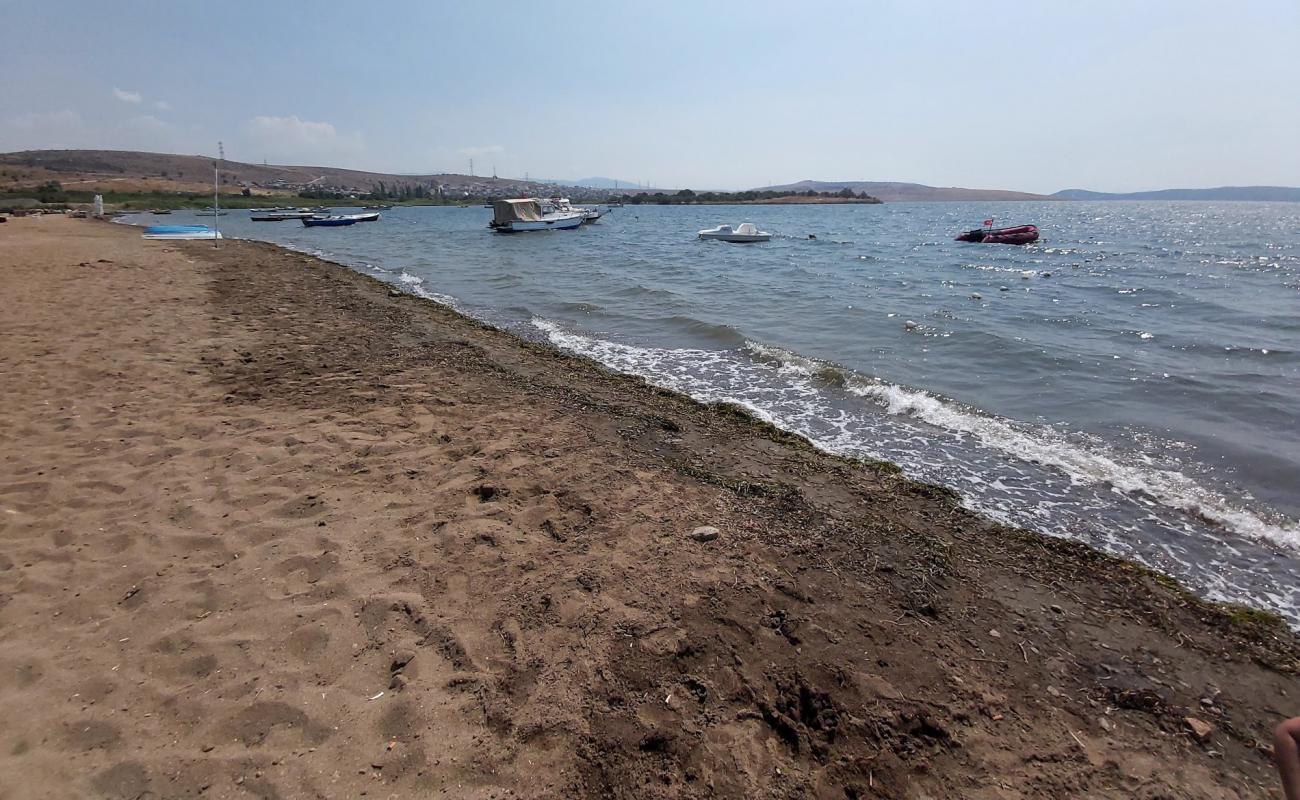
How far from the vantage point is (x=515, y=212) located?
4406 centimetres

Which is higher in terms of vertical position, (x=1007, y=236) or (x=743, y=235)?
(x=1007, y=236)

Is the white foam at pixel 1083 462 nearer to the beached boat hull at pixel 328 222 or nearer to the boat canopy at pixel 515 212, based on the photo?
the boat canopy at pixel 515 212

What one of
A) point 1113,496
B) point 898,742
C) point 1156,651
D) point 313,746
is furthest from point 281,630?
point 1113,496

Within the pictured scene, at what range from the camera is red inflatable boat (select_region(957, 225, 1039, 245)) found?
40250 mm

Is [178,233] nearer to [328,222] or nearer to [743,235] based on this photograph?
[328,222]

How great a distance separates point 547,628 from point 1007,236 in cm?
4711

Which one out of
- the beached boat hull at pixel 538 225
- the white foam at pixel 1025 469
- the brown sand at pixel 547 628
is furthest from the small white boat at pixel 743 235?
the brown sand at pixel 547 628

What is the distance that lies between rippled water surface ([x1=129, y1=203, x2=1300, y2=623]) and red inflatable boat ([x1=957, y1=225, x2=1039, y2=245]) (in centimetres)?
1481

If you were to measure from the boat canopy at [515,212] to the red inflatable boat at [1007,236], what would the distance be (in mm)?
32649

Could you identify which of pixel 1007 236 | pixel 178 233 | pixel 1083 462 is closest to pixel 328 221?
pixel 178 233

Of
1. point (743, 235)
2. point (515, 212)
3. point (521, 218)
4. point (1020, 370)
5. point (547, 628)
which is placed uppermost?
point (515, 212)

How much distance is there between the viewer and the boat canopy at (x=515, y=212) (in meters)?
44.1

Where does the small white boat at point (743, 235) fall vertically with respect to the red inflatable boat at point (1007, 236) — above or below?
below

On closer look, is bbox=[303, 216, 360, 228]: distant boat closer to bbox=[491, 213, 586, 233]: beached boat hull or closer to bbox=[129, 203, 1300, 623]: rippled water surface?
bbox=[491, 213, 586, 233]: beached boat hull
